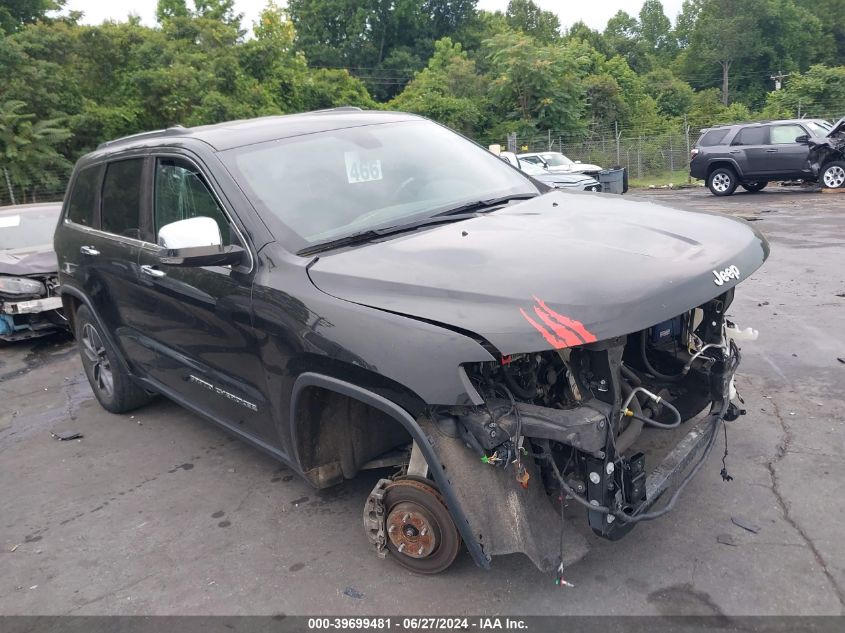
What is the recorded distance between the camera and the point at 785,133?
1673 centimetres

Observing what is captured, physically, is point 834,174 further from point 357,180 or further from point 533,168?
point 357,180

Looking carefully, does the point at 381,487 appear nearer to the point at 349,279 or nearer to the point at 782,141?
the point at 349,279

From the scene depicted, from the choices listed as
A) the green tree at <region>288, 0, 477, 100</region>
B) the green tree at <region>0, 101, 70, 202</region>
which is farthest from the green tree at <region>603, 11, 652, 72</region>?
the green tree at <region>0, 101, 70, 202</region>

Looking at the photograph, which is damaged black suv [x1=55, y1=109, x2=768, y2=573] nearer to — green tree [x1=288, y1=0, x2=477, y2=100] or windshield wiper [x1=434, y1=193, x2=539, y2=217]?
windshield wiper [x1=434, y1=193, x2=539, y2=217]

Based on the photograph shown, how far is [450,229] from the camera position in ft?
10.7

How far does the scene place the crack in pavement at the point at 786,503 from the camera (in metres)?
2.80

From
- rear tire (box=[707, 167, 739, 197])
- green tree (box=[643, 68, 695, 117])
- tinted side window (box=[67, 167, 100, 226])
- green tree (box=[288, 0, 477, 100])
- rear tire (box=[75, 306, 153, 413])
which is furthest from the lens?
green tree (box=[288, 0, 477, 100])

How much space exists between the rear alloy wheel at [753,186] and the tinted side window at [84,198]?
16.7 metres

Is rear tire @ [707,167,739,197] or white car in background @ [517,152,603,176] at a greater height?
white car in background @ [517,152,603,176]

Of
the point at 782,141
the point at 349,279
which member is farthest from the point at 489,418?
the point at 782,141

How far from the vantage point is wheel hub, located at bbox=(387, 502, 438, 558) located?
2979mm

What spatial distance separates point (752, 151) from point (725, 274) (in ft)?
53.4

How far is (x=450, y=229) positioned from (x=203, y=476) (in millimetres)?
2232

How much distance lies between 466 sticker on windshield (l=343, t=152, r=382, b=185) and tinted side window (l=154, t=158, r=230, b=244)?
0.69 m
